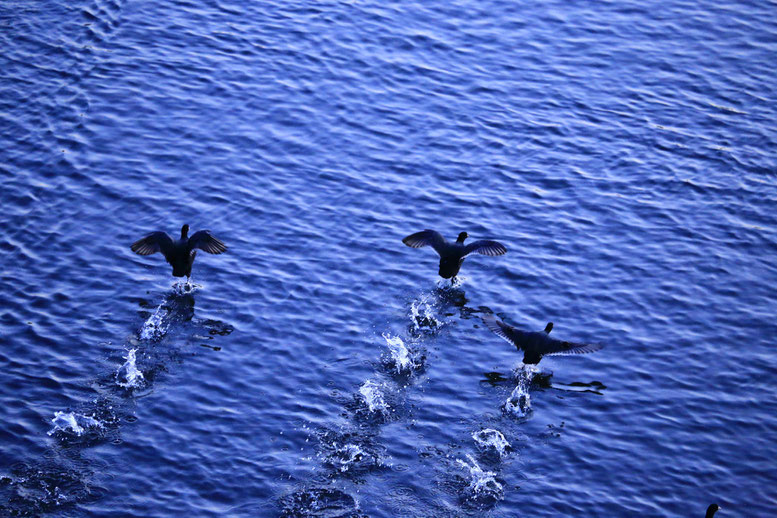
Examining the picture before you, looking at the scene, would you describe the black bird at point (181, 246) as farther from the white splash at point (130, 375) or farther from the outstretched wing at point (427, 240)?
the outstretched wing at point (427, 240)

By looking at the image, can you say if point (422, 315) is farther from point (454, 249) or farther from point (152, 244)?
point (152, 244)

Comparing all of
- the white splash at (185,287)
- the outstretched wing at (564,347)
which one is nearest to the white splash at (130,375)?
the white splash at (185,287)

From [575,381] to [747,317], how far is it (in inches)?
164

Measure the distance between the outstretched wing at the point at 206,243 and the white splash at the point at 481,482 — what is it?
6.04m

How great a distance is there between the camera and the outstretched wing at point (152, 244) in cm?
1652

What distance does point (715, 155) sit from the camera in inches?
867

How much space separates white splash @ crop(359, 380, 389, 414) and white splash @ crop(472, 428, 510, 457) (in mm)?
1451

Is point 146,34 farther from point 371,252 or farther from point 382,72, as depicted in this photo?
point 371,252

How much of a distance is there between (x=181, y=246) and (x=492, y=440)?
643 cm

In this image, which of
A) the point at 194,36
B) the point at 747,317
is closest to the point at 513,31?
the point at 194,36

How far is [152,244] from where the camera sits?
16.7 metres

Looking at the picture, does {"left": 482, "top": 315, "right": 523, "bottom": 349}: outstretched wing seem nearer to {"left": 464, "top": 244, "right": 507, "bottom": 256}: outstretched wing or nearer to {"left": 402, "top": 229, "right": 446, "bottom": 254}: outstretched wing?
{"left": 464, "top": 244, "right": 507, "bottom": 256}: outstretched wing

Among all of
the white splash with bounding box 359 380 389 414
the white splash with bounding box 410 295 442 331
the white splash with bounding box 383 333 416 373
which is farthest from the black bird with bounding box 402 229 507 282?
the white splash with bounding box 359 380 389 414

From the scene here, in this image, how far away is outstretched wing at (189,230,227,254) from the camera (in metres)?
16.5
